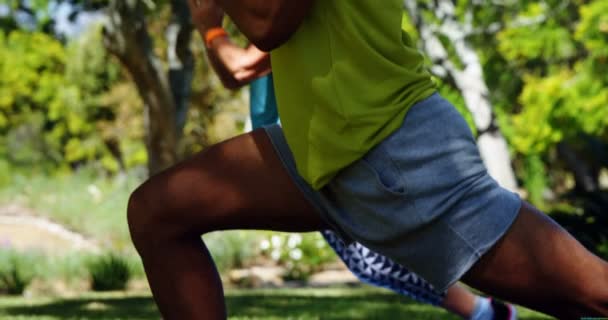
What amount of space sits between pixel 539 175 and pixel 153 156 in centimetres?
2238

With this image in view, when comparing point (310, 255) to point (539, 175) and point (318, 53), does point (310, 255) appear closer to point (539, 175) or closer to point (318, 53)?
point (318, 53)

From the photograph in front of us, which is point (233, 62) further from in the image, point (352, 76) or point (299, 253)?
point (299, 253)

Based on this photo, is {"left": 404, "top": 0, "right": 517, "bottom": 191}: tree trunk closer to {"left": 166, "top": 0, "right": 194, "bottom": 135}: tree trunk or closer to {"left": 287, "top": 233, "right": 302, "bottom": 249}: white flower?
{"left": 287, "top": 233, "right": 302, "bottom": 249}: white flower

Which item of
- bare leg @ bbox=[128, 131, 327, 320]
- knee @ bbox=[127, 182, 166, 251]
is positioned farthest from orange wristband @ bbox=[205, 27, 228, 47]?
knee @ bbox=[127, 182, 166, 251]

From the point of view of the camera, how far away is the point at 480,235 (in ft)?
6.73

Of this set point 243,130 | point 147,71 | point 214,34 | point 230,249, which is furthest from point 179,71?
point 214,34

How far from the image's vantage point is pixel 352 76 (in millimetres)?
2037

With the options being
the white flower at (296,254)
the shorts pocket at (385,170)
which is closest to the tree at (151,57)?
the white flower at (296,254)

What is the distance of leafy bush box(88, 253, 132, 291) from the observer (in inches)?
388

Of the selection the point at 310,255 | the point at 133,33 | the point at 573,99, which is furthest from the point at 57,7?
the point at 573,99

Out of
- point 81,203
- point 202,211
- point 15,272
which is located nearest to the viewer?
point 202,211

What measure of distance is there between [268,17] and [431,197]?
530mm

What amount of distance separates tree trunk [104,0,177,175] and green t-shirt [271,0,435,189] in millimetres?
7863

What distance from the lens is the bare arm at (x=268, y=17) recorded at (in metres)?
1.98
